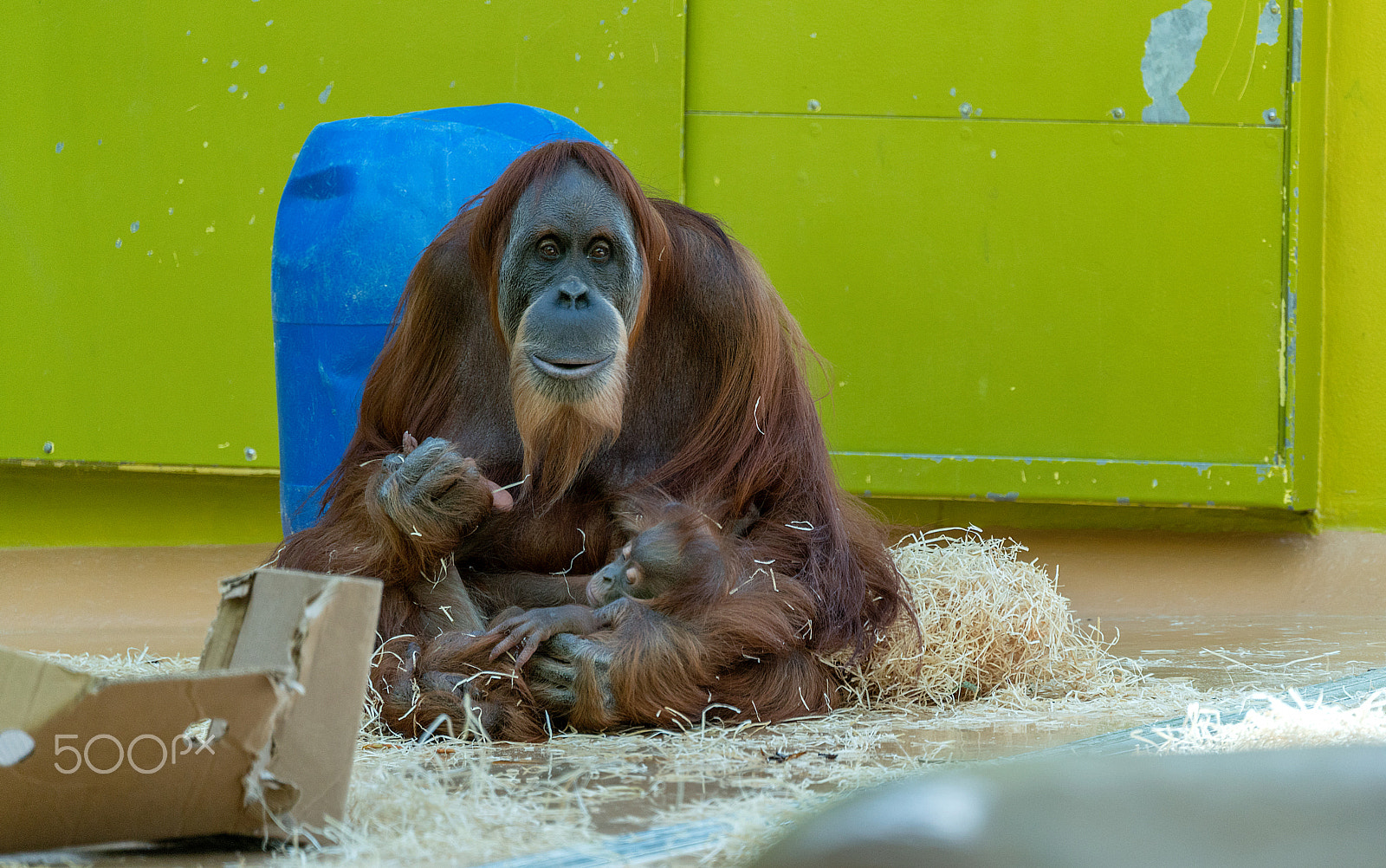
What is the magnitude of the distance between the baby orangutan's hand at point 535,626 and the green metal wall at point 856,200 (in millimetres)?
1908

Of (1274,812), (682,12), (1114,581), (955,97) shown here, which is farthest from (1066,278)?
(1274,812)

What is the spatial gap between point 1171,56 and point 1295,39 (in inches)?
13.4

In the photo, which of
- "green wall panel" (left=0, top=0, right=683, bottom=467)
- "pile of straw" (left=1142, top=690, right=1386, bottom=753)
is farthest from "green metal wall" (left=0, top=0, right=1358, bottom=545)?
"pile of straw" (left=1142, top=690, right=1386, bottom=753)

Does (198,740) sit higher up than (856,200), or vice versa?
(856,200)

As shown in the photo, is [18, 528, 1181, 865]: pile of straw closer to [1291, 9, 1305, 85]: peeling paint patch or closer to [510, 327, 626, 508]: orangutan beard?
[510, 327, 626, 508]: orangutan beard

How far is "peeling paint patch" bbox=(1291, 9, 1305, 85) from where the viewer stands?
3.89 m

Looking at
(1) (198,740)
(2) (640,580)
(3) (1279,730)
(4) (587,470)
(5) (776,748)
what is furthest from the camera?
(4) (587,470)

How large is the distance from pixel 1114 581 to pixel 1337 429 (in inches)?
30.6

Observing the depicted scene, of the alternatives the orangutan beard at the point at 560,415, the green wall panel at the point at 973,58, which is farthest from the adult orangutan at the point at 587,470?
the green wall panel at the point at 973,58

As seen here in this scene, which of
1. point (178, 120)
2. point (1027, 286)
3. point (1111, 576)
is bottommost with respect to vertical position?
point (1111, 576)

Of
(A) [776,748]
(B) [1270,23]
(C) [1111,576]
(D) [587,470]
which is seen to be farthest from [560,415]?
(B) [1270,23]

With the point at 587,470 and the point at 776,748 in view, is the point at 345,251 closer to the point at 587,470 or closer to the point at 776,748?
the point at 587,470

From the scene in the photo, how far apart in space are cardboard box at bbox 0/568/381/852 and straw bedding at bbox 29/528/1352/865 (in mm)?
80

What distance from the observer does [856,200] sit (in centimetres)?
400
